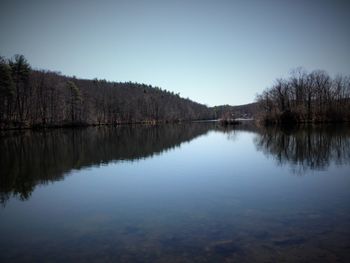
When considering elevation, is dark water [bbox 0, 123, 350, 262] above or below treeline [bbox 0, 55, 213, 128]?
below

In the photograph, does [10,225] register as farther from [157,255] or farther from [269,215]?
[269,215]

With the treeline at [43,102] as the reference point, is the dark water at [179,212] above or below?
below

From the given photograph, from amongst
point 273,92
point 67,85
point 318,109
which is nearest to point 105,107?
point 67,85

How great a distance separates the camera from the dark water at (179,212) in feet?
23.1

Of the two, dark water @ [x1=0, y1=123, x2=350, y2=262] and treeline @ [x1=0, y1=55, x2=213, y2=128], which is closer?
dark water @ [x1=0, y1=123, x2=350, y2=262]

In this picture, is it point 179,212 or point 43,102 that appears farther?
point 43,102

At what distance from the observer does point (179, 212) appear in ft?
33.2

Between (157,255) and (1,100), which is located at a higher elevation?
(1,100)

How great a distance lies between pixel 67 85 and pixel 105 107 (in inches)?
1007

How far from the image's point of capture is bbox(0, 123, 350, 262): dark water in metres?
7.04

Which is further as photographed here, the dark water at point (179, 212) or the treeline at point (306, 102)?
the treeline at point (306, 102)

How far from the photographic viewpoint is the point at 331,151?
2295 cm

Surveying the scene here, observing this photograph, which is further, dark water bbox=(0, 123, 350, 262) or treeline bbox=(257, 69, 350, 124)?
treeline bbox=(257, 69, 350, 124)

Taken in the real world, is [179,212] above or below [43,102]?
below
